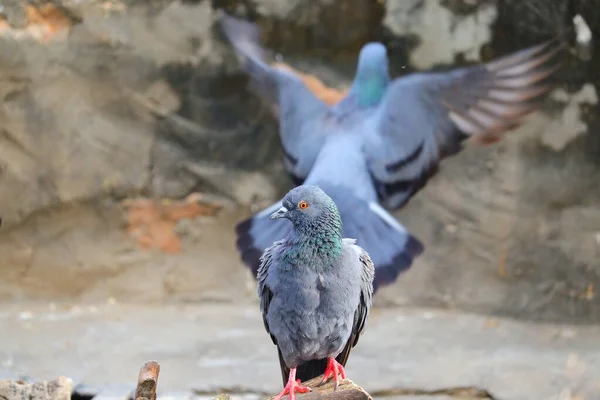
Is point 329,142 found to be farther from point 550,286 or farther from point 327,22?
point 550,286

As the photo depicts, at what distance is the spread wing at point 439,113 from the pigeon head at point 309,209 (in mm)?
1489

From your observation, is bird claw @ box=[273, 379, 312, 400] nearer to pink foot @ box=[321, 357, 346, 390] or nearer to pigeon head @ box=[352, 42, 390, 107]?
pink foot @ box=[321, 357, 346, 390]

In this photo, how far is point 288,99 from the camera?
362cm

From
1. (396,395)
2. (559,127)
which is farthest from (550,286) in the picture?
(396,395)

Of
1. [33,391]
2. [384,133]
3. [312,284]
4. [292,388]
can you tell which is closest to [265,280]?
[312,284]

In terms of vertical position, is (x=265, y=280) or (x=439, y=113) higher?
(x=439, y=113)

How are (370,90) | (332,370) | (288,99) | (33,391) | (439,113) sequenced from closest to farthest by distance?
(332,370) → (33,391) → (439,113) → (370,90) → (288,99)

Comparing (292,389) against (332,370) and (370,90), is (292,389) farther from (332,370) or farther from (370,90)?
(370,90)

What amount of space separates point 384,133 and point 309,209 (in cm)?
162

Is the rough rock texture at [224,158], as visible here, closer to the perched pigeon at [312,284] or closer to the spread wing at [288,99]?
the spread wing at [288,99]

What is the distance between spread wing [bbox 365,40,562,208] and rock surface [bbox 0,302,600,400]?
2.52ft

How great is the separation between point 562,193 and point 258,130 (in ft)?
5.25

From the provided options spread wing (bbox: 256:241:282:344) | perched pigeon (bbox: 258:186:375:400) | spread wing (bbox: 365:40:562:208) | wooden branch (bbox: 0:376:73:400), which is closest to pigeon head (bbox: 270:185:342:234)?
perched pigeon (bbox: 258:186:375:400)

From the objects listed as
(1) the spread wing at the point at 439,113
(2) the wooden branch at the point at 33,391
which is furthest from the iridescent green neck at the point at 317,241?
(1) the spread wing at the point at 439,113
